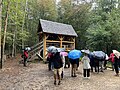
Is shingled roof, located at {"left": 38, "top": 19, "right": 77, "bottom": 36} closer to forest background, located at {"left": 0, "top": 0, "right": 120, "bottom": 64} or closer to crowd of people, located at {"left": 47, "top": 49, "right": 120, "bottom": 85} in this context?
forest background, located at {"left": 0, "top": 0, "right": 120, "bottom": 64}

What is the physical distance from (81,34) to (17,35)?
11.7m

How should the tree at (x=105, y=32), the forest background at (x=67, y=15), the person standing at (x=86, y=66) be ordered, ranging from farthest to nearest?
the forest background at (x=67, y=15) < the tree at (x=105, y=32) < the person standing at (x=86, y=66)

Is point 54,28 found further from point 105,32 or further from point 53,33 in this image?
point 105,32

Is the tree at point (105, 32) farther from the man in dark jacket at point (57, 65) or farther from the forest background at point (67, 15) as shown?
the man in dark jacket at point (57, 65)

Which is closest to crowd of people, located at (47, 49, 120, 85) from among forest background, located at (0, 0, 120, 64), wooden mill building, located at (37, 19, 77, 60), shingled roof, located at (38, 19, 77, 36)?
wooden mill building, located at (37, 19, 77, 60)

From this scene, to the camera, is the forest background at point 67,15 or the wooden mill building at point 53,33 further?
the forest background at point 67,15

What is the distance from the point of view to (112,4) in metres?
24.9

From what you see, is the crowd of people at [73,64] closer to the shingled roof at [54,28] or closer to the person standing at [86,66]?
the person standing at [86,66]

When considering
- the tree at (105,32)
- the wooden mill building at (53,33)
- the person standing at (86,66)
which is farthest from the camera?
the tree at (105,32)

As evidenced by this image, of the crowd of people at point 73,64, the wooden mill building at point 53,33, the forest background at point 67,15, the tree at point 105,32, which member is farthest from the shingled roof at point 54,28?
the crowd of people at point 73,64

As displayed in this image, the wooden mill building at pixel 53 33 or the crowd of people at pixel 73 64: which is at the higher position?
the wooden mill building at pixel 53 33

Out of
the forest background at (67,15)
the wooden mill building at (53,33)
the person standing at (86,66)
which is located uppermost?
the forest background at (67,15)

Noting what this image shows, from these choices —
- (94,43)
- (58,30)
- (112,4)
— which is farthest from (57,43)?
(112,4)

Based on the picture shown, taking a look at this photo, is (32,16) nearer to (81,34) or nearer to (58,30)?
(81,34)
